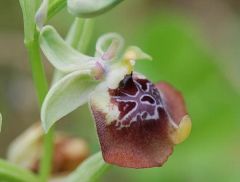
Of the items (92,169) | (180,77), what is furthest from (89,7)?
(180,77)

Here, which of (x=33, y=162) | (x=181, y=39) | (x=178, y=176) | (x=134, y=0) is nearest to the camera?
(x=33, y=162)

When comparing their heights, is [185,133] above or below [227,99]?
above

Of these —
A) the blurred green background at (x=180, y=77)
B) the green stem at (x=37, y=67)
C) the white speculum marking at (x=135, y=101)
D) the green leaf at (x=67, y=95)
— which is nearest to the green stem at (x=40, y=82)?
the green stem at (x=37, y=67)

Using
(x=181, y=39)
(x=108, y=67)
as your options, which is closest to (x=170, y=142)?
(x=108, y=67)

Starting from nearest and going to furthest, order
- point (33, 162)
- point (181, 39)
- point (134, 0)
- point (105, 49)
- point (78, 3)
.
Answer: point (78, 3)
point (105, 49)
point (33, 162)
point (181, 39)
point (134, 0)

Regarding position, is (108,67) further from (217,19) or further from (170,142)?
(217,19)

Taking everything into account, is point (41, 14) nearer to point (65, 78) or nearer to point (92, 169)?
point (65, 78)

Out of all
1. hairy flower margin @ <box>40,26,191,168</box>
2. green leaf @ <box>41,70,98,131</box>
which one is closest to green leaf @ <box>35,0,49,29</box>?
hairy flower margin @ <box>40,26,191,168</box>
